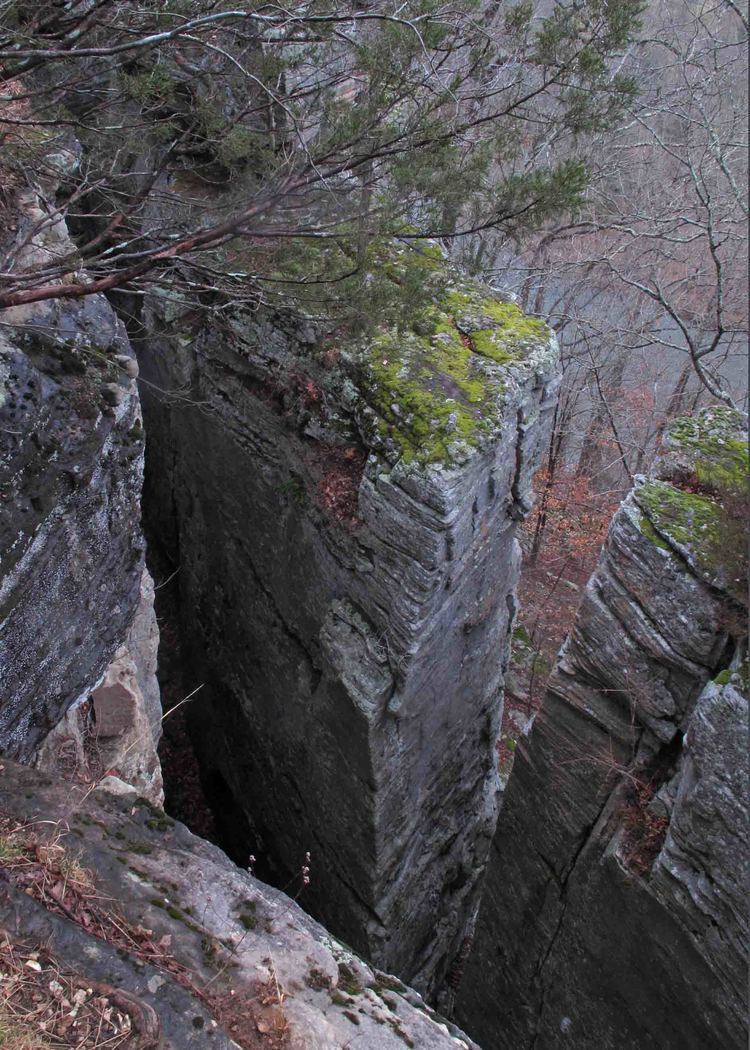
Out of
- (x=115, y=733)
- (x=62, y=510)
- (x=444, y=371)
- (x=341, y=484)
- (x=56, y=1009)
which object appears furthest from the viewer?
(x=341, y=484)

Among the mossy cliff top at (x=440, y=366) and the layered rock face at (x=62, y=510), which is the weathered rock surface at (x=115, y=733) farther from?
the mossy cliff top at (x=440, y=366)

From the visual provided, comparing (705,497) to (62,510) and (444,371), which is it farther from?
(62,510)

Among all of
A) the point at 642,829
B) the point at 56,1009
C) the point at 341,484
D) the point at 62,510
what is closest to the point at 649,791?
the point at 642,829

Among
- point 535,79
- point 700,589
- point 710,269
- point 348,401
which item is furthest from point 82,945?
point 710,269

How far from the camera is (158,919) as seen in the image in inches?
131

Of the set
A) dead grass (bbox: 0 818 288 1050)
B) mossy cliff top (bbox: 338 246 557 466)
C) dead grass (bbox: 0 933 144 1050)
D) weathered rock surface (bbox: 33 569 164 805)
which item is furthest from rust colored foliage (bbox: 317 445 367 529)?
dead grass (bbox: 0 933 144 1050)

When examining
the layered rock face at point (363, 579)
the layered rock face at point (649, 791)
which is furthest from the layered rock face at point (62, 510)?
the layered rock face at point (649, 791)

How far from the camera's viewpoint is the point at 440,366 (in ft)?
22.0

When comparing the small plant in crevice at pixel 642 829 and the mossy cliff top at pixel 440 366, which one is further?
the mossy cliff top at pixel 440 366

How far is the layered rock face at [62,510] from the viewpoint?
4.31m

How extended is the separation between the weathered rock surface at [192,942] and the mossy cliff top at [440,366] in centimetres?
357

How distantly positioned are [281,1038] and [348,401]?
200 inches

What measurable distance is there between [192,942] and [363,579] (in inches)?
155

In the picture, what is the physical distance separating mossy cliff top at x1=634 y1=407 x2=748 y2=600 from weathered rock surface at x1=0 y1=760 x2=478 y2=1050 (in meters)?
3.48
